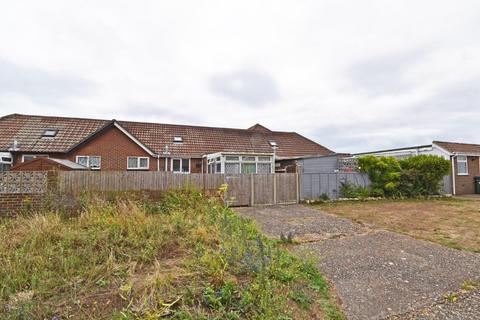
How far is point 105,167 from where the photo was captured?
53.5 ft

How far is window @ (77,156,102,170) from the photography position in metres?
16.0

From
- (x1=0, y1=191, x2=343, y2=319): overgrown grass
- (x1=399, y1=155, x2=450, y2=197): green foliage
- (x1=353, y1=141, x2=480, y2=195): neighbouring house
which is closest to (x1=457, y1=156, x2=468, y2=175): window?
(x1=353, y1=141, x2=480, y2=195): neighbouring house

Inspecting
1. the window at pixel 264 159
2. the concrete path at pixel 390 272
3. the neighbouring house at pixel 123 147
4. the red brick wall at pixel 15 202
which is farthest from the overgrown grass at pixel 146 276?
the window at pixel 264 159

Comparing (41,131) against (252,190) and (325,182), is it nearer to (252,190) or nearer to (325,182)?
(252,190)

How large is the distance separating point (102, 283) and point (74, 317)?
586 mm

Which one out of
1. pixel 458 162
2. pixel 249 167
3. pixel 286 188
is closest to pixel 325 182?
pixel 286 188

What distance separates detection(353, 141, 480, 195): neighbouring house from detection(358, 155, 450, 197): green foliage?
2776 mm

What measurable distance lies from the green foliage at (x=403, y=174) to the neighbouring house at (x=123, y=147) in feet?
16.6

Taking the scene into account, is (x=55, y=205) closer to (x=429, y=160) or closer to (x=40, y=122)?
(x=40, y=122)

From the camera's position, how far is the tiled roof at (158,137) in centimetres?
1608

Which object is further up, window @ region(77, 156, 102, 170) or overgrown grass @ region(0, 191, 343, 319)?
window @ region(77, 156, 102, 170)

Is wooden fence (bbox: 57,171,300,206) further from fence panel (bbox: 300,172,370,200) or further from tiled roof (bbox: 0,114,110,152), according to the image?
tiled roof (bbox: 0,114,110,152)

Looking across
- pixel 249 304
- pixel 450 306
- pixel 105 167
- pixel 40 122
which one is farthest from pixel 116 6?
pixel 40 122

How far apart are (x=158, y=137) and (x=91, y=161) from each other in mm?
4815
